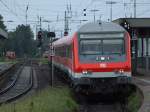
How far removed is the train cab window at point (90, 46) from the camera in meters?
23.7

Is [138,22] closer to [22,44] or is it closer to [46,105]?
[46,105]

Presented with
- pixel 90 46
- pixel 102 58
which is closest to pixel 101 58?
pixel 102 58

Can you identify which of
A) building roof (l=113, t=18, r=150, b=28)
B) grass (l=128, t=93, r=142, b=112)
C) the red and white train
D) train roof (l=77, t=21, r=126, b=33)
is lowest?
grass (l=128, t=93, r=142, b=112)

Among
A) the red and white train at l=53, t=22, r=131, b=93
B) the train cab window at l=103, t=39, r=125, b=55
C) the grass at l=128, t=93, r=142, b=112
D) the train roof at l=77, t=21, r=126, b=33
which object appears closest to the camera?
the grass at l=128, t=93, r=142, b=112

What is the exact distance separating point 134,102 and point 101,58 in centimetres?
284

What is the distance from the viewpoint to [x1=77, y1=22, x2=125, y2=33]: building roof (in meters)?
23.8

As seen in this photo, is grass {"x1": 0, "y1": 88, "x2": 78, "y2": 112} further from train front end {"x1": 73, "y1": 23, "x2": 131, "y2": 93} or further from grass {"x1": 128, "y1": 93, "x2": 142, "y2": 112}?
grass {"x1": 128, "y1": 93, "x2": 142, "y2": 112}

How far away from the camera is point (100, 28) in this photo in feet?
78.8

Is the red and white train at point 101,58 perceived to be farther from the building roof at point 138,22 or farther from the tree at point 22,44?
the tree at point 22,44

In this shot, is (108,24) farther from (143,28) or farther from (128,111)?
(143,28)

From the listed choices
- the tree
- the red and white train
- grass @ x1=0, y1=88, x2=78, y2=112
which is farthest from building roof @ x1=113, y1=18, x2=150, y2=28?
the tree

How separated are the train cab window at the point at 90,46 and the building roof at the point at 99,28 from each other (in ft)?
1.50

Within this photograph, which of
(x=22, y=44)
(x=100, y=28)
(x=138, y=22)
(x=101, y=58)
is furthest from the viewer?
(x=22, y=44)

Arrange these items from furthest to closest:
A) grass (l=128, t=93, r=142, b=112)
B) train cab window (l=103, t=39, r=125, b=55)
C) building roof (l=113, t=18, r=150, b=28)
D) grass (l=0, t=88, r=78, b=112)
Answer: building roof (l=113, t=18, r=150, b=28)
train cab window (l=103, t=39, r=125, b=55)
grass (l=128, t=93, r=142, b=112)
grass (l=0, t=88, r=78, b=112)
